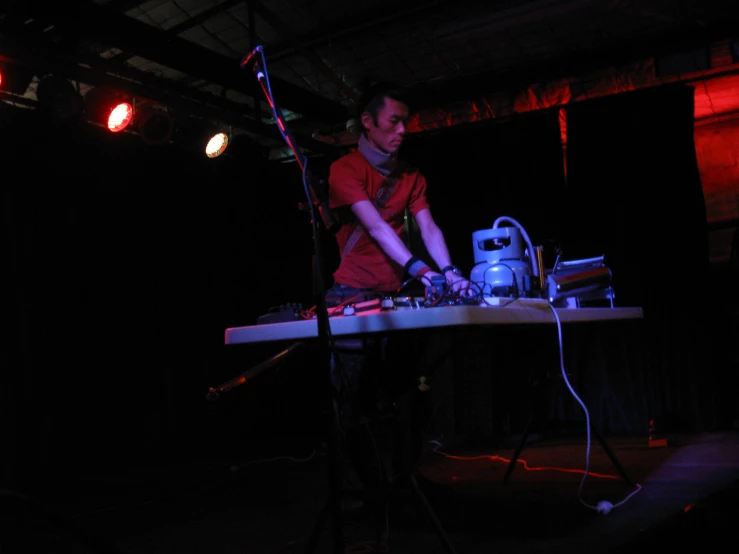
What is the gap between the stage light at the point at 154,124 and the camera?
16.1ft

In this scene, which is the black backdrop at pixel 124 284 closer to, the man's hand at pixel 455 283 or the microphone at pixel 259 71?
the microphone at pixel 259 71

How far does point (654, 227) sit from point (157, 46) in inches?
159

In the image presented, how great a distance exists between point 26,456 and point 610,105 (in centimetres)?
538

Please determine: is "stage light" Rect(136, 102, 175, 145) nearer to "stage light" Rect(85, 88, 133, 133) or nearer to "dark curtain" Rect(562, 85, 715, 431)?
"stage light" Rect(85, 88, 133, 133)

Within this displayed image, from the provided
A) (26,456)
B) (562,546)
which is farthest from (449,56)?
(26,456)

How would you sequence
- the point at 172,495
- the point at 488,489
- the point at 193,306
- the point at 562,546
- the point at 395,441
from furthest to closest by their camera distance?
1. the point at 193,306
2. the point at 172,495
3. the point at 488,489
4. the point at 395,441
5. the point at 562,546

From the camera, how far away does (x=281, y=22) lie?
15.6 ft

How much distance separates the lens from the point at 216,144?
5.54 m

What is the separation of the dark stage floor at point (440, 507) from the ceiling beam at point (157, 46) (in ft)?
9.26

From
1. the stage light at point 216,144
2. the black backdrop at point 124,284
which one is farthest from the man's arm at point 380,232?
the black backdrop at point 124,284

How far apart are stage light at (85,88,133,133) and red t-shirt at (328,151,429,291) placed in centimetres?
282

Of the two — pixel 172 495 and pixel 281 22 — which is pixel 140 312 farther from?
pixel 281 22

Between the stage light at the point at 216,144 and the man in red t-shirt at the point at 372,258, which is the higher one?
the stage light at the point at 216,144

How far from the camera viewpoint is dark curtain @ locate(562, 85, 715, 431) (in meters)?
5.14
